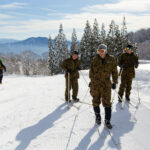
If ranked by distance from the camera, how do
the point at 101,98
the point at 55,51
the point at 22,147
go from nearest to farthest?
the point at 22,147, the point at 101,98, the point at 55,51

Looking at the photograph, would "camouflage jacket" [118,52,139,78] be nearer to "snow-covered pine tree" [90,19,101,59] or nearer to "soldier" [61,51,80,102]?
"soldier" [61,51,80,102]

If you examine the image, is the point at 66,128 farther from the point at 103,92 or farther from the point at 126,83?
the point at 126,83

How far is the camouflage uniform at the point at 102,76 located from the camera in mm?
4816

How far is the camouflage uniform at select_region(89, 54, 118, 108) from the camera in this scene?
482 cm

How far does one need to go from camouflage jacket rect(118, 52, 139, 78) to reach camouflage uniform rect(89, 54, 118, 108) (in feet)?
6.62

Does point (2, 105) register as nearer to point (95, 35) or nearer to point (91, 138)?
point (91, 138)

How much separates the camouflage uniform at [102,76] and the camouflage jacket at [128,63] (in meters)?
2.02

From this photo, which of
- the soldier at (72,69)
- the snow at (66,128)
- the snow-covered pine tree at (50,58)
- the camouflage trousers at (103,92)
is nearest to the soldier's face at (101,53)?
the camouflage trousers at (103,92)

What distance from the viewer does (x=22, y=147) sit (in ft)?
13.5

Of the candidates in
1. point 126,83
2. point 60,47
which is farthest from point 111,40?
point 126,83

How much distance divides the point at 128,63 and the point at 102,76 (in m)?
2.40

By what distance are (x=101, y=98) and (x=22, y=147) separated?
2566 mm

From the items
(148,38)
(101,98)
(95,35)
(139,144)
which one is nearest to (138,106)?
(101,98)

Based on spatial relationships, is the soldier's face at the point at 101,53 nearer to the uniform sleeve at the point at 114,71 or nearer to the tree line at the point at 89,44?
the uniform sleeve at the point at 114,71
